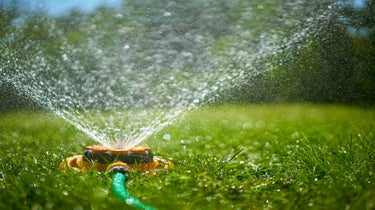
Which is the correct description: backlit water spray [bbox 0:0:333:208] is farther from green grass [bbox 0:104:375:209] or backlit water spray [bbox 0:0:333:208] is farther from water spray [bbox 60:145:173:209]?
water spray [bbox 60:145:173:209]

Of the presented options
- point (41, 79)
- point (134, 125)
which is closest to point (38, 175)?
point (134, 125)

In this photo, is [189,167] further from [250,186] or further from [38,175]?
[38,175]

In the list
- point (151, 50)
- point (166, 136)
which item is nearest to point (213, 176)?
point (166, 136)

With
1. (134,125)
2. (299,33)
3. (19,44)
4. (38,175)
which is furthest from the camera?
(299,33)

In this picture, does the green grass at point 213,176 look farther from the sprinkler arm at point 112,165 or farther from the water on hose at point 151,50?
the water on hose at point 151,50

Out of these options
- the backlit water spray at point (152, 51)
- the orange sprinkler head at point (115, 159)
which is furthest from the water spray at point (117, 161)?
the backlit water spray at point (152, 51)

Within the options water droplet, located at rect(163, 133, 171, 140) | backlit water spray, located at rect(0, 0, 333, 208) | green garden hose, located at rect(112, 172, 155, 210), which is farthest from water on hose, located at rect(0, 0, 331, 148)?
green garden hose, located at rect(112, 172, 155, 210)
